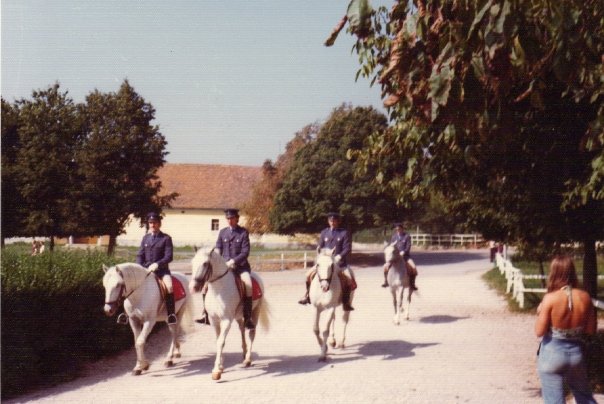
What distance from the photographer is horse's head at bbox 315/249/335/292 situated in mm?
10977

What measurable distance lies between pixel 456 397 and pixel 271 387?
2503mm

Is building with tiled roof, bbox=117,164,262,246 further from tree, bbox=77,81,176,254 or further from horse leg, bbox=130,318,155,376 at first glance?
horse leg, bbox=130,318,155,376

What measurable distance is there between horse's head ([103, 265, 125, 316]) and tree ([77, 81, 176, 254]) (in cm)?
1933

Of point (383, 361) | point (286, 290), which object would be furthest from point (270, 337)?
point (286, 290)

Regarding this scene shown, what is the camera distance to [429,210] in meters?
61.1

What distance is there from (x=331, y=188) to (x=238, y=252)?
26.0 metres

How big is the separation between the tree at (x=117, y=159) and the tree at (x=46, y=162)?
2.51ft

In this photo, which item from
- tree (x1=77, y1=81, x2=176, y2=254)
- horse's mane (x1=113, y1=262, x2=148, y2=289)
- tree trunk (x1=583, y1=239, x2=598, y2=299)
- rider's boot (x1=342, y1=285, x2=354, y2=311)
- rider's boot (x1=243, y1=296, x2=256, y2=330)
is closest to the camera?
horse's mane (x1=113, y1=262, x2=148, y2=289)

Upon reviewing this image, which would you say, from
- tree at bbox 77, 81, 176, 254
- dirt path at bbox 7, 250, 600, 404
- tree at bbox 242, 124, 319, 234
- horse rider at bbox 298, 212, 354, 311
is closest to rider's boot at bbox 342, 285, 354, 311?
horse rider at bbox 298, 212, 354, 311

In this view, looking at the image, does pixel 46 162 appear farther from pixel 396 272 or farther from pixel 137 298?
pixel 137 298

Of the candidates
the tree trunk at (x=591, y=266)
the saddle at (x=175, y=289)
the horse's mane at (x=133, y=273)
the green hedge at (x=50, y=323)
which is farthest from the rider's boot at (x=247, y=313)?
the tree trunk at (x=591, y=266)

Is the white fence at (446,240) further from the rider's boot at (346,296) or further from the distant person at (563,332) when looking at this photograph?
the distant person at (563,332)

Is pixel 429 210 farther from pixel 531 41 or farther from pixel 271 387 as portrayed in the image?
pixel 531 41

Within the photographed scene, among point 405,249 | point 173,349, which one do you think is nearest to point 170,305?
point 173,349
